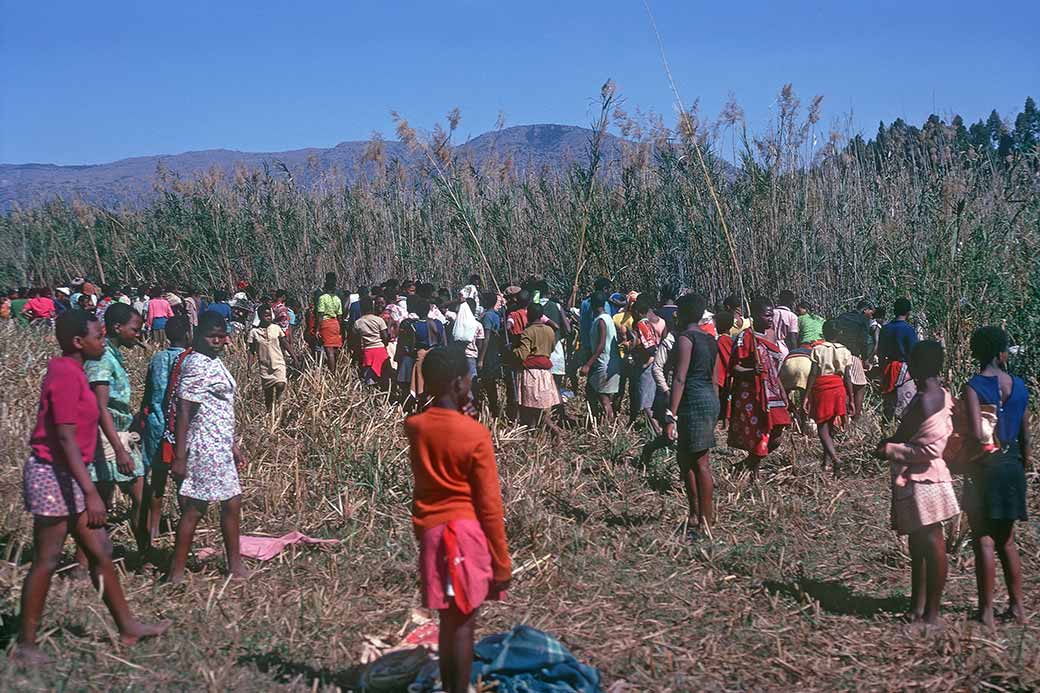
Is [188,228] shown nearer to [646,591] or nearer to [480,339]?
[480,339]

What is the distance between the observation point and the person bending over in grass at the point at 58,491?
4230mm

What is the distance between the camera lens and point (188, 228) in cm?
1909

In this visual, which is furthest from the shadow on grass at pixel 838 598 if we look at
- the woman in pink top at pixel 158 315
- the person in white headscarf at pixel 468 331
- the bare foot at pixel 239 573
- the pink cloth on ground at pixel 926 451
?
the woman in pink top at pixel 158 315

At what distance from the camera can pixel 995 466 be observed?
15.4 feet

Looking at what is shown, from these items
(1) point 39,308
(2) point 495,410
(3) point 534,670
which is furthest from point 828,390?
(1) point 39,308

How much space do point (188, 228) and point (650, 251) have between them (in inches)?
398

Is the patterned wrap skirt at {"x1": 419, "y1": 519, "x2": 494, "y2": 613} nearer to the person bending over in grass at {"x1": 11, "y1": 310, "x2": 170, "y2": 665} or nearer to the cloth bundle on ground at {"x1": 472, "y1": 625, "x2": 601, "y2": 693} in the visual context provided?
the cloth bundle on ground at {"x1": 472, "y1": 625, "x2": 601, "y2": 693}

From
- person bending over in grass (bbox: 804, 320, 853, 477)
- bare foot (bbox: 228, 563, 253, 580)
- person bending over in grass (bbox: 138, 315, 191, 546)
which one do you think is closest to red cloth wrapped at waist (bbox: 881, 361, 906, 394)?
person bending over in grass (bbox: 804, 320, 853, 477)

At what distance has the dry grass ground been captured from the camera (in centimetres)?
438

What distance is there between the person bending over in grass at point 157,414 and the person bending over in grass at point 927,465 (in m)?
3.97

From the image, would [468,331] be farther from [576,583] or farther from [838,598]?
[838,598]

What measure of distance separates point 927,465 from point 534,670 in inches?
82.5

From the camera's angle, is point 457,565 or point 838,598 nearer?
point 457,565

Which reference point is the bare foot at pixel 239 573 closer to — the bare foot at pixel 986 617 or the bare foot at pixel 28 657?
the bare foot at pixel 28 657
